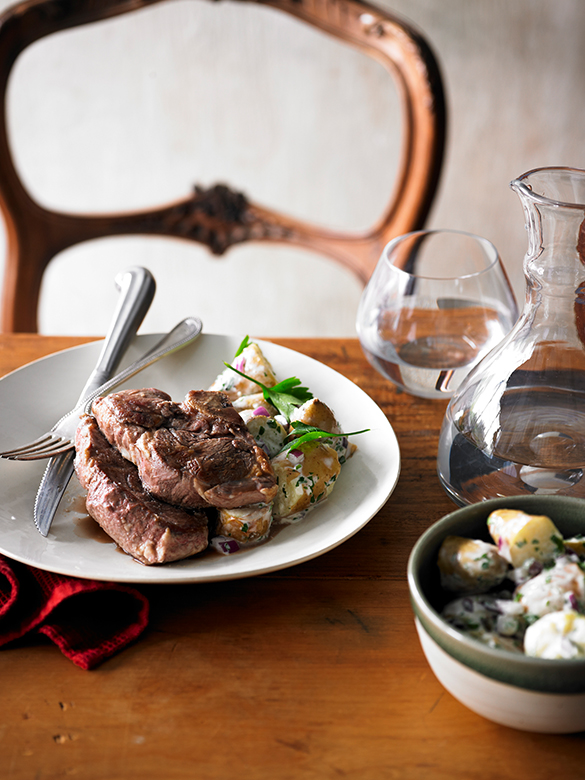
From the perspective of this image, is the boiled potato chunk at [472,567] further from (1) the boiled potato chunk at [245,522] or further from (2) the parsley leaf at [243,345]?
(2) the parsley leaf at [243,345]

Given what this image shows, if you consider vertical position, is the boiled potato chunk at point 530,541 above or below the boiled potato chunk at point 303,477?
above

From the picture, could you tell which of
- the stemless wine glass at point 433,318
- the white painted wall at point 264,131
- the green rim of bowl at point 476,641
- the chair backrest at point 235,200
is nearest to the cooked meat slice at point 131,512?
the green rim of bowl at point 476,641

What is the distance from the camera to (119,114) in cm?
282

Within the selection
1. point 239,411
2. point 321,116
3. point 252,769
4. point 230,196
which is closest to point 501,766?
point 252,769

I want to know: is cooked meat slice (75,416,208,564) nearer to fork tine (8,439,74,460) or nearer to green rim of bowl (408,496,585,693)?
fork tine (8,439,74,460)

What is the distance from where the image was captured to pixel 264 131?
288 centimetres

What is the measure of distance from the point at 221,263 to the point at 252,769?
2724 mm

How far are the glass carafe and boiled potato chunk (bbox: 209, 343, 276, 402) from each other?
265 millimetres

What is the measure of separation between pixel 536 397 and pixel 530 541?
25 centimetres

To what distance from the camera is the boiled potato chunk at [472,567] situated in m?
0.57

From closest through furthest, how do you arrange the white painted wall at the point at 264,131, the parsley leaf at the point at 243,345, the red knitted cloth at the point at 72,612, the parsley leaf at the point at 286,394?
the red knitted cloth at the point at 72,612, the parsley leaf at the point at 286,394, the parsley leaf at the point at 243,345, the white painted wall at the point at 264,131

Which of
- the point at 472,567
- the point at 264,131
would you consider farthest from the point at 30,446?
the point at 264,131

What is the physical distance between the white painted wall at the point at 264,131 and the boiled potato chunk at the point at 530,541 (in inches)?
100

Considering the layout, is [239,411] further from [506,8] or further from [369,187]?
[506,8]
